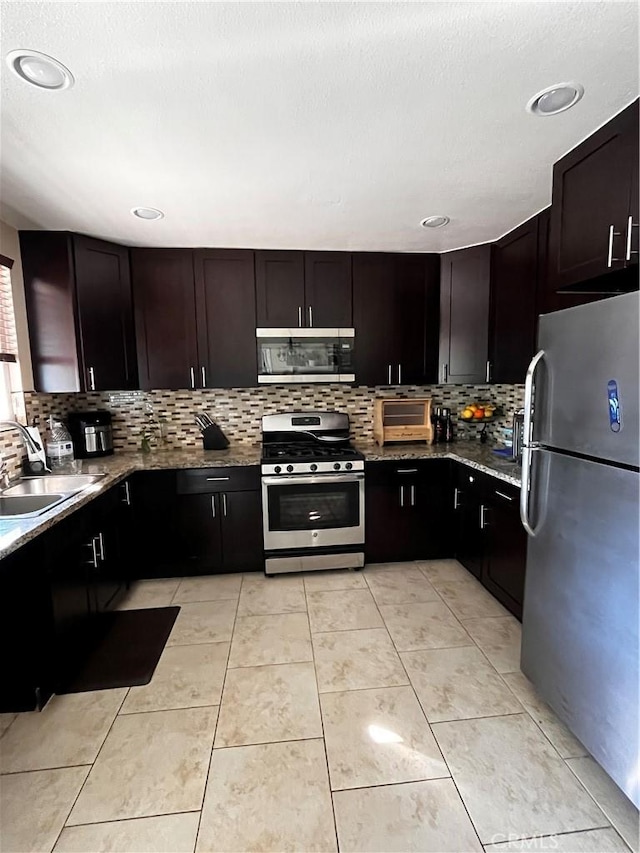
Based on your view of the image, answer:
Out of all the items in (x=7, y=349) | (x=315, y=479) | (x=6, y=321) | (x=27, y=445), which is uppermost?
(x=6, y=321)

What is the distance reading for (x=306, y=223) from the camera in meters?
2.49

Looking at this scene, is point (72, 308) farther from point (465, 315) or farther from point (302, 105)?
point (465, 315)

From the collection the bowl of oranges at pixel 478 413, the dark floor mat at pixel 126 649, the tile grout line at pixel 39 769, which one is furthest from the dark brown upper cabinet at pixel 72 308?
the bowl of oranges at pixel 478 413

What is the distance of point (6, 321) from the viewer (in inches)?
95.8

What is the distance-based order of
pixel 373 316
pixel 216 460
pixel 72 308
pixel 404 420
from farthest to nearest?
pixel 404 420, pixel 373 316, pixel 216 460, pixel 72 308

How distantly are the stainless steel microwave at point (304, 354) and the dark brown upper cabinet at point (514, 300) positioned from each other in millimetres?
Result: 1068

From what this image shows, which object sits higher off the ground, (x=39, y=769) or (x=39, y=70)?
(x=39, y=70)

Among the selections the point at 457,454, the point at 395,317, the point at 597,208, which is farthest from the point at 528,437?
the point at 395,317

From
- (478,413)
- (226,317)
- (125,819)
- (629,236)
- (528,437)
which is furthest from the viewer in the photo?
(478,413)

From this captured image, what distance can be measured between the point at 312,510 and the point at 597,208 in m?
2.36

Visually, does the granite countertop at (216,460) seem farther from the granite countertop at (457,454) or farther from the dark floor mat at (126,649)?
the dark floor mat at (126,649)

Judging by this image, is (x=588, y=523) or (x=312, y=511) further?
(x=312, y=511)

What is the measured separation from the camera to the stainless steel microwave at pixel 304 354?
121 inches

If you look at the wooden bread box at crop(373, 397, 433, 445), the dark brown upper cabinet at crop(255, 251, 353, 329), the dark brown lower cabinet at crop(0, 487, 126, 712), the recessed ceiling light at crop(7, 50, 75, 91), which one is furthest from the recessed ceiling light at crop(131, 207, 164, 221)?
the wooden bread box at crop(373, 397, 433, 445)
